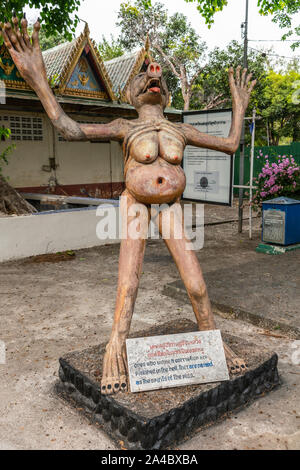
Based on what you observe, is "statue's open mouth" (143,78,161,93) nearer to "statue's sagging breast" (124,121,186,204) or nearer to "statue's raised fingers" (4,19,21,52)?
"statue's sagging breast" (124,121,186,204)

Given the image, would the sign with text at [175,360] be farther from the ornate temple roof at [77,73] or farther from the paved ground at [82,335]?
the ornate temple roof at [77,73]

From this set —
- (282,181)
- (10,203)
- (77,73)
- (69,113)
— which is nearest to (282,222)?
(282,181)

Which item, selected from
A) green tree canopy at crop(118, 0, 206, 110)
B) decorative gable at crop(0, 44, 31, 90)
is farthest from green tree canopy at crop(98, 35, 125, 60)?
decorative gable at crop(0, 44, 31, 90)

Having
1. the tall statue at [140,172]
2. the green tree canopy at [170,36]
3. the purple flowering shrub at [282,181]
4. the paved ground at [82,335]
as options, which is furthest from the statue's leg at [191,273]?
the green tree canopy at [170,36]

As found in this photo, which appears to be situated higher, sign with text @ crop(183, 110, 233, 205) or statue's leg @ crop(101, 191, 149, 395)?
sign with text @ crop(183, 110, 233, 205)

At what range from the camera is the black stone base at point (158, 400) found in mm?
2369

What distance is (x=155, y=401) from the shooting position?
8.13 ft

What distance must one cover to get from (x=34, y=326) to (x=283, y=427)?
277 cm

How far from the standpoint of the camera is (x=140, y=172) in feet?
9.18

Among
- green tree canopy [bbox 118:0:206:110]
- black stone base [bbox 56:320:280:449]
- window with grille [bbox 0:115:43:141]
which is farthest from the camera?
green tree canopy [bbox 118:0:206:110]

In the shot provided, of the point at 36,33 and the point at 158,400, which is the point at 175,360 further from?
the point at 36,33

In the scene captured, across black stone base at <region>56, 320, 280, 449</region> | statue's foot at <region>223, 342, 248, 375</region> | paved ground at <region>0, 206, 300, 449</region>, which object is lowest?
paved ground at <region>0, 206, 300, 449</region>

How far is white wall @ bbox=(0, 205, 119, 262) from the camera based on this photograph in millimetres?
7020
